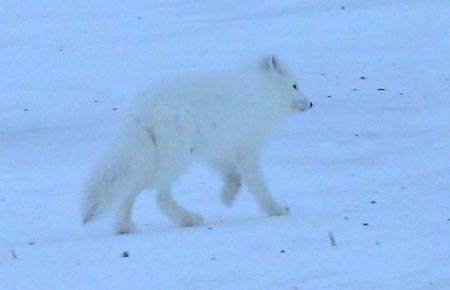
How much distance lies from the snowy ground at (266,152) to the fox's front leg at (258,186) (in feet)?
0.45

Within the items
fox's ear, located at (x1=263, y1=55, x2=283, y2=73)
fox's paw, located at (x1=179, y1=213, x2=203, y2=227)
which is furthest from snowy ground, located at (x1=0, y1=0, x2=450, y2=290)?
fox's ear, located at (x1=263, y1=55, x2=283, y2=73)

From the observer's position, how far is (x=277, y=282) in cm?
552

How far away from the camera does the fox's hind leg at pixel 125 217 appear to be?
7.16 meters

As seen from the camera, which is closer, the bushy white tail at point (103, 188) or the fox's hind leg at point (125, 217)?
the bushy white tail at point (103, 188)

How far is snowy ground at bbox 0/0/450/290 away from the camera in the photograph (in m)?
5.82

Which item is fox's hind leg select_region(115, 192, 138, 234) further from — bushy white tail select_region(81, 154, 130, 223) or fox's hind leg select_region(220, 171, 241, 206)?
fox's hind leg select_region(220, 171, 241, 206)

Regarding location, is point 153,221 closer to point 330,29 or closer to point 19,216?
point 19,216

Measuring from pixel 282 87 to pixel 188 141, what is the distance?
1.49m

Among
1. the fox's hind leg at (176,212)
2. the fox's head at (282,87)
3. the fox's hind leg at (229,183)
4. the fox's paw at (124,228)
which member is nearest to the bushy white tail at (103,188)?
the fox's paw at (124,228)

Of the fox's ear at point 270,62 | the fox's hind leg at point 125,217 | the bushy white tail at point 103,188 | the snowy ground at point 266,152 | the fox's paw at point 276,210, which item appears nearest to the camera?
the snowy ground at point 266,152

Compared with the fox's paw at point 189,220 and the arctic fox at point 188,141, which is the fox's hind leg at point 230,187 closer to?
the arctic fox at point 188,141

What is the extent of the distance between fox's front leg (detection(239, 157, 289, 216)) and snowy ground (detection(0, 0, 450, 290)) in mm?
137

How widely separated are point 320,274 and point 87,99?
5.97 meters

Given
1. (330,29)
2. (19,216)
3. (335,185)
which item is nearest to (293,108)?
(335,185)
